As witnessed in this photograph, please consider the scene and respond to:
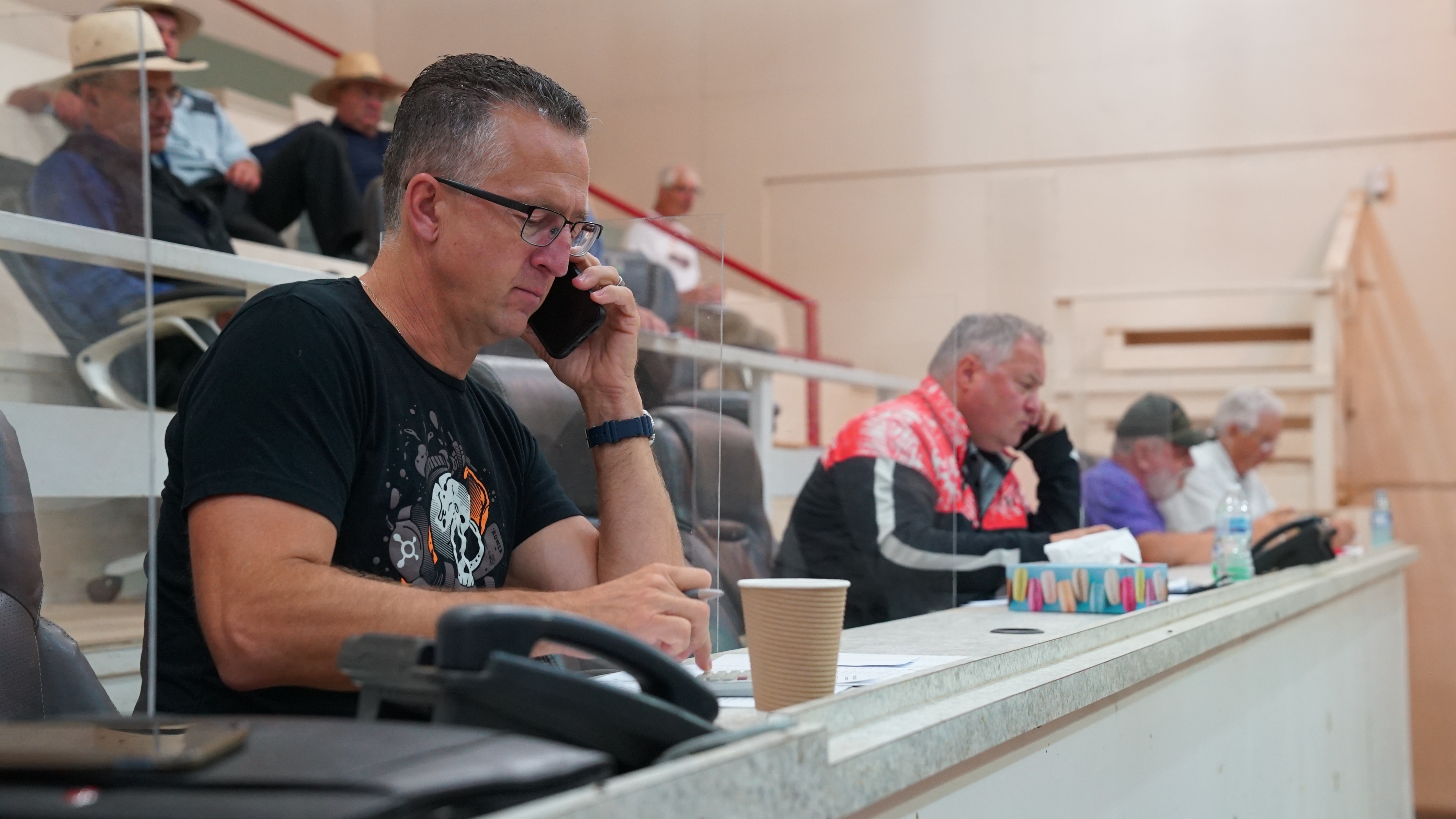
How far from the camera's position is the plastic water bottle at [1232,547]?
7.50 ft

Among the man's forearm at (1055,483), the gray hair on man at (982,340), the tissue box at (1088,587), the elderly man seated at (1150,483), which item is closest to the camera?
the tissue box at (1088,587)

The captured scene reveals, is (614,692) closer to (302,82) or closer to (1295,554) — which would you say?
(1295,554)

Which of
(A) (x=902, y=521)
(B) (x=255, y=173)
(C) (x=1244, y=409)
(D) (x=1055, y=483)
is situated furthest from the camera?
(C) (x=1244, y=409)

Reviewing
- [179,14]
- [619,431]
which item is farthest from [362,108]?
[619,431]

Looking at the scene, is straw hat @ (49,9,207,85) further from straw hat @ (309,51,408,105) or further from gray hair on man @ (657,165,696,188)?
gray hair on man @ (657,165,696,188)

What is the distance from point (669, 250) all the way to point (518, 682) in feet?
4.09

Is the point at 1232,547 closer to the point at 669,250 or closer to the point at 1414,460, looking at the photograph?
the point at 669,250

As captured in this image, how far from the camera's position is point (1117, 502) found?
3.59 meters

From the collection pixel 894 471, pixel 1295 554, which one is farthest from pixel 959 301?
pixel 1295 554

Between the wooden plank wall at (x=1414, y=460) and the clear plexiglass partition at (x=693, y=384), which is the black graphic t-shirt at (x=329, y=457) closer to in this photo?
the clear plexiglass partition at (x=693, y=384)

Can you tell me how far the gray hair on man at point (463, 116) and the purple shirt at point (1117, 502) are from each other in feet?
8.43

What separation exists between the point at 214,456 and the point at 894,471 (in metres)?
1.50

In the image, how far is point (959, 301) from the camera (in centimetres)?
268

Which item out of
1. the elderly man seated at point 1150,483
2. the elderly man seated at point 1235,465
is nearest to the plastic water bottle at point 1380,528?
the elderly man seated at point 1235,465
